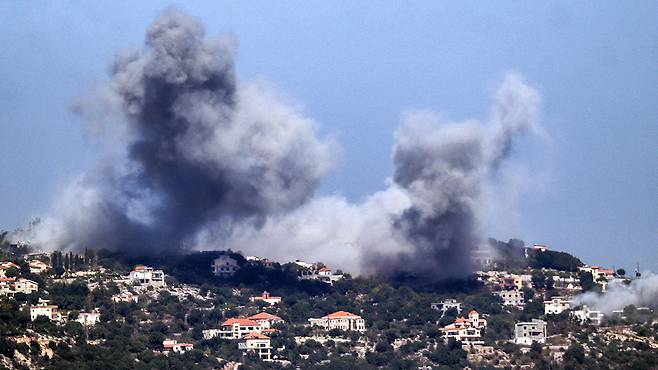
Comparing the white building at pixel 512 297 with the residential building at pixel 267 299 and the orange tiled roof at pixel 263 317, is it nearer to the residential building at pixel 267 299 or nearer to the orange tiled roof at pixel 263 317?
the residential building at pixel 267 299

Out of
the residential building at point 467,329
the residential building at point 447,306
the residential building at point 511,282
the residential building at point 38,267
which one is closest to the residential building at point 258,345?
the residential building at point 467,329

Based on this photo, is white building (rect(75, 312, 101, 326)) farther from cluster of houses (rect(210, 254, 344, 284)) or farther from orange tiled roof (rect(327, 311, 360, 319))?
cluster of houses (rect(210, 254, 344, 284))

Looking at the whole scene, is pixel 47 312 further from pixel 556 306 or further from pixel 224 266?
pixel 556 306


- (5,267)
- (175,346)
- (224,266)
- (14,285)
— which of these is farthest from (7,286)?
(224,266)

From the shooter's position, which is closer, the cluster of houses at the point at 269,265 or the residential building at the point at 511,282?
the cluster of houses at the point at 269,265

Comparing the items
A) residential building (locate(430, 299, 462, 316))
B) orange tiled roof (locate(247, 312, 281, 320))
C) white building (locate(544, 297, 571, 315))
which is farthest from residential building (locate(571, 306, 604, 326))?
orange tiled roof (locate(247, 312, 281, 320))

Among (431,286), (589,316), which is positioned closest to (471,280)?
(431,286)

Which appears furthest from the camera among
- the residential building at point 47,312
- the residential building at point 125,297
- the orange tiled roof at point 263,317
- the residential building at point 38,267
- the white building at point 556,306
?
the white building at point 556,306
